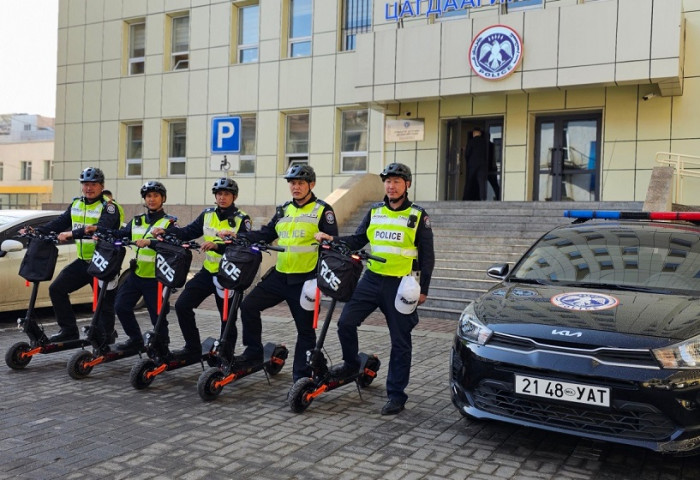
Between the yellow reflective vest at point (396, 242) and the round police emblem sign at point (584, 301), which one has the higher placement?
the yellow reflective vest at point (396, 242)

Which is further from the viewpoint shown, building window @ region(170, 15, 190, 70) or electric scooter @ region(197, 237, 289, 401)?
building window @ region(170, 15, 190, 70)

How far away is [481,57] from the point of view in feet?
47.2

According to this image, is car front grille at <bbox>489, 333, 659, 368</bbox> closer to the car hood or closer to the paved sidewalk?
the car hood

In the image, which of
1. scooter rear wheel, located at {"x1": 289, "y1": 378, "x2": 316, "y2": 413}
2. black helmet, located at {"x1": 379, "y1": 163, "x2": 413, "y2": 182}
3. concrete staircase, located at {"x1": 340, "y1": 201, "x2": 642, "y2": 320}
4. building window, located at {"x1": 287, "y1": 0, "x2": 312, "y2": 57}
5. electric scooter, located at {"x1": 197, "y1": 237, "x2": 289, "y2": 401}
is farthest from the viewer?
building window, located at {"x1": 287, "y1": 0, "x2": 312, "y2": 57}

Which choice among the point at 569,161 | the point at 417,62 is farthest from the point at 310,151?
the point at 569,161

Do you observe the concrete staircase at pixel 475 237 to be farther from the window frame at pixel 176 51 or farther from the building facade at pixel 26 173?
the building facade at pixel 26 173

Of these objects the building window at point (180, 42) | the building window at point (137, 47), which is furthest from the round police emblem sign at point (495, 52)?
the building window at point (137, 47)

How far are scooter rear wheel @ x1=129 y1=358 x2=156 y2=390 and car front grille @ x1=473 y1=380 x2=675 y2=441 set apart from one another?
290cm

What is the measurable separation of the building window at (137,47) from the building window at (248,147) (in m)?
4.32

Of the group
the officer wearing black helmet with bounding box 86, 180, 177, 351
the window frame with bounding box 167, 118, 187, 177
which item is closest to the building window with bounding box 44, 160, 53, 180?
the window frame with bounding box 167, 118, 187, 177

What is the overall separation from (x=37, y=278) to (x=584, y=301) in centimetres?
508

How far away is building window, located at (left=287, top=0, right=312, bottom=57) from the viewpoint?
18.5 metres

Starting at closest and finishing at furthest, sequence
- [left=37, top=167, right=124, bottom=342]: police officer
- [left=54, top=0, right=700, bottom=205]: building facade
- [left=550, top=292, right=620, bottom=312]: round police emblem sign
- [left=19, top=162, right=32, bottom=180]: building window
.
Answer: [left=550, top=292, right=620, bottom=312]: round police emblem sign, [left=37, top=167, right=124, bottom=342]: police officer, [left=54, top=0, right=700, bottom=205]: building facade, [left=19, top=162, right=32, bottom=180]: building window

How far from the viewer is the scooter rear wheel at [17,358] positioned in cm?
645
